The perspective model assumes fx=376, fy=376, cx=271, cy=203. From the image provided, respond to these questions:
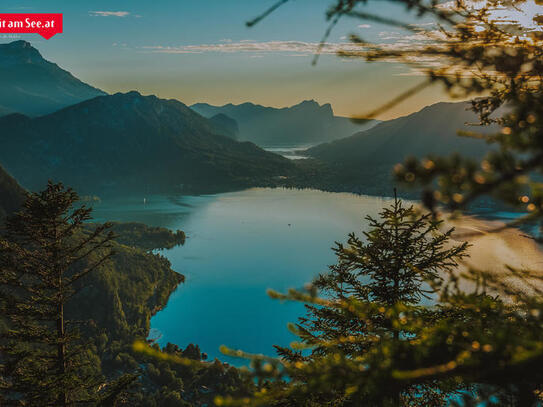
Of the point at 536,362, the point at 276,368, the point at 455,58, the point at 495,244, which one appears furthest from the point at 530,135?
the point at 495,244

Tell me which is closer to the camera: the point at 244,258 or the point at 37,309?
the point at 37,309

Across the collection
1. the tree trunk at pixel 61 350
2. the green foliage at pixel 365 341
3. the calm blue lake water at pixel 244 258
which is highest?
the green foliage at pixel 365 341

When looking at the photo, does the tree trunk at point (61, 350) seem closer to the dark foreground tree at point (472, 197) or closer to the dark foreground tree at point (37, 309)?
the dark foreground tree at point (37, 309)

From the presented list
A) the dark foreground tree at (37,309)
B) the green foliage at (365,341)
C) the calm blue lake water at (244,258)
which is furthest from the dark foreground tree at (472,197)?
the calm blue lake water at (244,258)

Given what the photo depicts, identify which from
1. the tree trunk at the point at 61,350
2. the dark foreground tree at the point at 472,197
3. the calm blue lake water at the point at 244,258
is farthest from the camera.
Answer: the calm blue lake water at the point at 244,258

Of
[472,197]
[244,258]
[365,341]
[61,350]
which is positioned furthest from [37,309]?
[244,258]

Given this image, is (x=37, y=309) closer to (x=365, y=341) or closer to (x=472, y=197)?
(x=365, y=341)

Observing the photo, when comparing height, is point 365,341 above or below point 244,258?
above

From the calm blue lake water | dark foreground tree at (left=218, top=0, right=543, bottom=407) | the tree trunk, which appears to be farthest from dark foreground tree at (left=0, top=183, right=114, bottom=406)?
the calm blue lake water

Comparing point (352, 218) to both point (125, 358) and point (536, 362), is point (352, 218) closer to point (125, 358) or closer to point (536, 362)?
point (125, 358)
